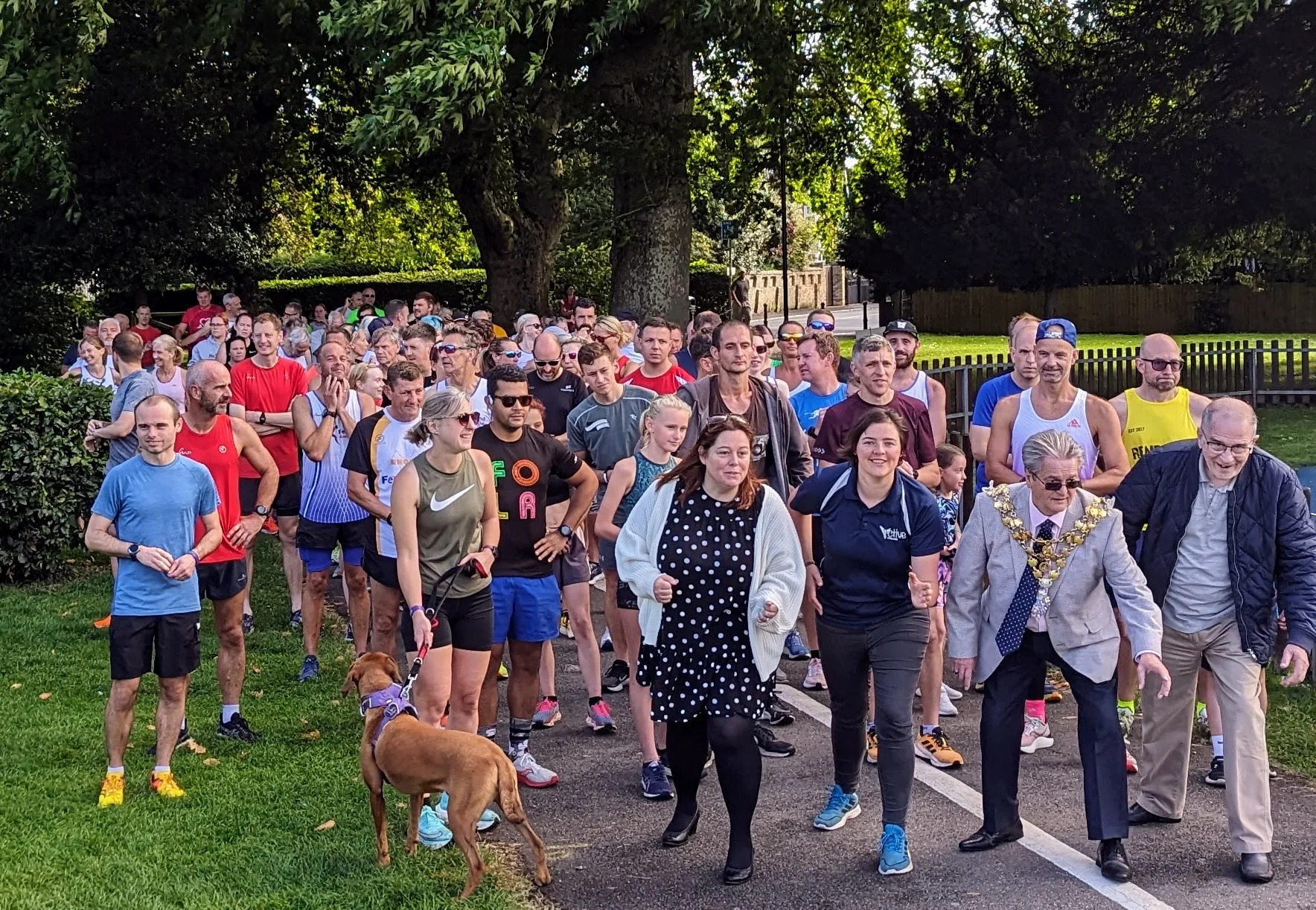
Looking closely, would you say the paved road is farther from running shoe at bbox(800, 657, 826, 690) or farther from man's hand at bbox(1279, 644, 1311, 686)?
running shoe at bbox(800, 657, 826, 690)

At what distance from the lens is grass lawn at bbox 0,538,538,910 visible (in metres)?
5.54

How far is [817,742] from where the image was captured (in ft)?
Result: 24.4

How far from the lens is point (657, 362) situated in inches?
365

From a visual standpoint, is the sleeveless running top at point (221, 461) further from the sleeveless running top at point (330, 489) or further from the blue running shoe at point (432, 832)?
the blue running shoe at point (432, 832)

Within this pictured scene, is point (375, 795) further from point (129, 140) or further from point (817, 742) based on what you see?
point (129, 140)

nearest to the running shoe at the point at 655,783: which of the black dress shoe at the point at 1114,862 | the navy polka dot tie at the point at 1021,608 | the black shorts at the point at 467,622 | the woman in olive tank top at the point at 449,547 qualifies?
the woman in olive tank top at the point at 449,547

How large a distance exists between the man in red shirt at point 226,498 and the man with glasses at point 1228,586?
3701mm

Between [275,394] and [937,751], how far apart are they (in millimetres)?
5347

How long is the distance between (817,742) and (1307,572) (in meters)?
2.61

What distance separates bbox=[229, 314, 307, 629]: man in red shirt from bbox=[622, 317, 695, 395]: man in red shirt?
2343mm

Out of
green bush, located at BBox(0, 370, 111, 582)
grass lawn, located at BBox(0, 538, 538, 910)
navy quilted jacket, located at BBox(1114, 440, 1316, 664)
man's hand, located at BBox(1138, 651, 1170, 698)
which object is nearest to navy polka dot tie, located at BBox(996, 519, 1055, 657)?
man's hand, located at BBox(1138, 651, 1170, 698)

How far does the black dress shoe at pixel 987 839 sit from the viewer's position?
593cm

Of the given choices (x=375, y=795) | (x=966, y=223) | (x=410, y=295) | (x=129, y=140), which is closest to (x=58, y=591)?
(x=375, y=795)

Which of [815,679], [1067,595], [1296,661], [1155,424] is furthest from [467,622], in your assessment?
[1155,424]
